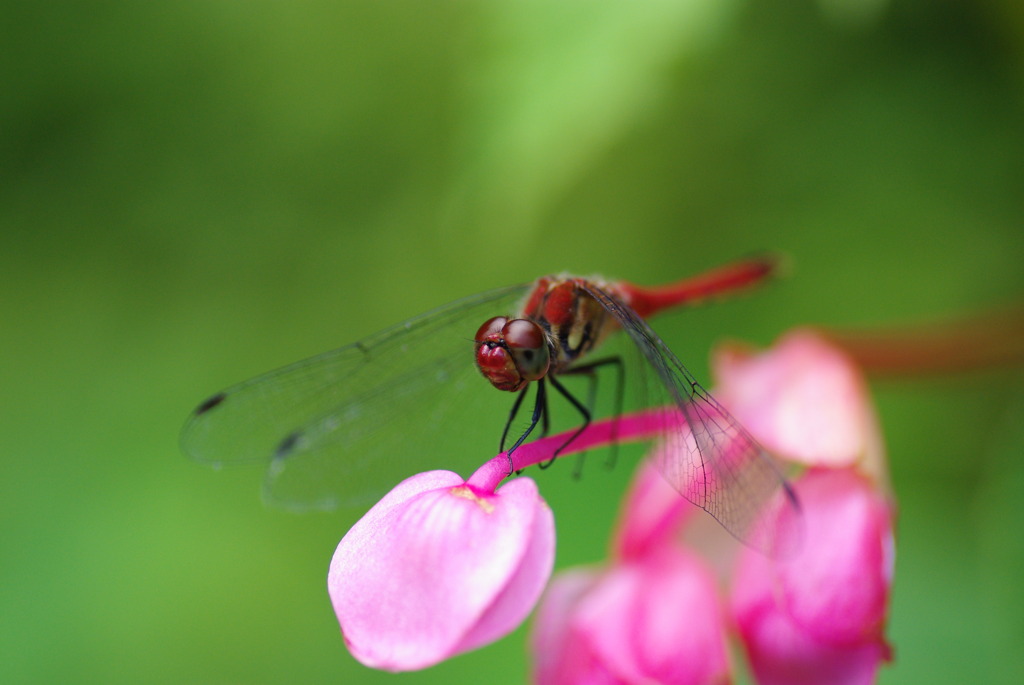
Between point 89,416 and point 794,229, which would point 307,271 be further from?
point 794,229

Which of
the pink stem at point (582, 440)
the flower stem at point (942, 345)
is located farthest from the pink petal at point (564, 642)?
the flower stem at point (942, 345)

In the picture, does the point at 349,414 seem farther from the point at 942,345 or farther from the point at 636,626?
the point at 942,345

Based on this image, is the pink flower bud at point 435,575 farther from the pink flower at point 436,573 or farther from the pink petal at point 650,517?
the pink petal at point 650,517

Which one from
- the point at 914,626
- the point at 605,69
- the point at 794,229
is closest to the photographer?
the point at 605,69

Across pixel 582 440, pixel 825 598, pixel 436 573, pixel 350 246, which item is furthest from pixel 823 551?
pixel 350 246

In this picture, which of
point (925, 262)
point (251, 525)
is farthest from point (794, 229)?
point (251, 525)

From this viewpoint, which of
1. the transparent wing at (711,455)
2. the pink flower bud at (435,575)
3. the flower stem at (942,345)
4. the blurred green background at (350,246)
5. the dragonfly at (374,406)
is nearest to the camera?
the pink flower bud at (435,575)

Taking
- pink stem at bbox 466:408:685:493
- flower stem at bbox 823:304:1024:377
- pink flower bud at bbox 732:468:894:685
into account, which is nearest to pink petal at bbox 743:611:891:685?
pink flower bud at bbox 732:468:894:685
